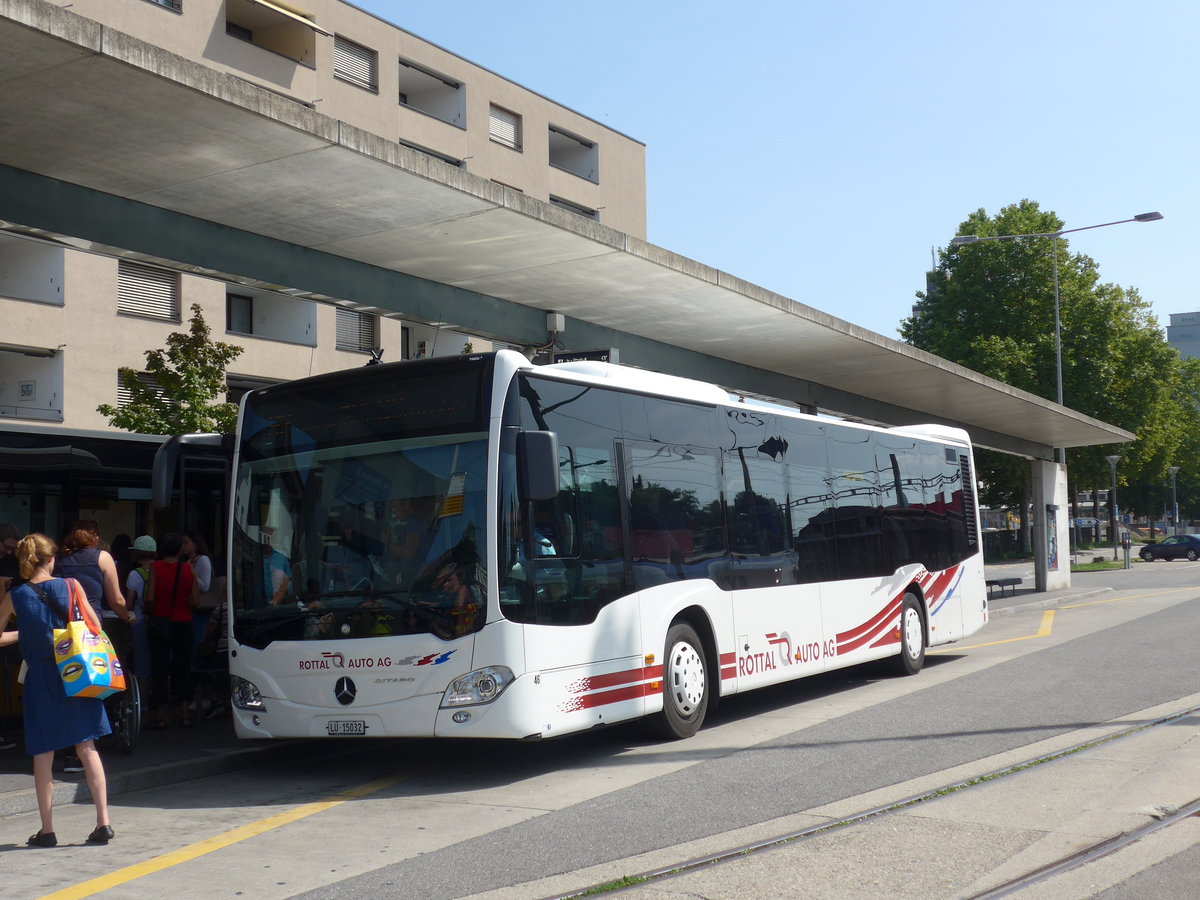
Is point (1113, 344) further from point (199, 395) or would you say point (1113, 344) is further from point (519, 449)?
point (519, 449)

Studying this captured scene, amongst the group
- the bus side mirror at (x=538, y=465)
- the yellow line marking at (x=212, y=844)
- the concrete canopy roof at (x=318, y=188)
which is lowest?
the yellow line marking at (x=212, y=844)

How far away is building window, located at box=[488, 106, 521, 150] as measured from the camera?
4003 centimetres

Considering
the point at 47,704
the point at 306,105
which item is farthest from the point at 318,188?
the point at 306,105

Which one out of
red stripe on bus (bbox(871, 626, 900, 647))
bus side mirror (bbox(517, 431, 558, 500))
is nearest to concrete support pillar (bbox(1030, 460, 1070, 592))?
red stripe on bus (bbox(871, 626, 900, 647))

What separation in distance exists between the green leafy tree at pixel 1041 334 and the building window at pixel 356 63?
2932 cm

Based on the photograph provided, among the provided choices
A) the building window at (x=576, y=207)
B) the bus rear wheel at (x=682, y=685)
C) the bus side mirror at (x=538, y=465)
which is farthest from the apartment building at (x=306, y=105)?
the bus side mirror at (x=538, y=465)

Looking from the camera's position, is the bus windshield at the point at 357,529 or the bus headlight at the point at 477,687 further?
the bus windshield at the point at 357,529

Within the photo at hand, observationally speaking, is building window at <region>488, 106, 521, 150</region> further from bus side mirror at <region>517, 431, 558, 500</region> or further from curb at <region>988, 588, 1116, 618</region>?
bus side mirror at <region>517, 431, 558, 500</region>

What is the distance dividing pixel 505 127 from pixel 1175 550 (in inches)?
1680

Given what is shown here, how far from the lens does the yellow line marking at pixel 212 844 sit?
5.98m

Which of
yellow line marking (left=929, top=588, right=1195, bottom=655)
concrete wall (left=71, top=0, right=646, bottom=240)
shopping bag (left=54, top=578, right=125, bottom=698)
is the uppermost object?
concrete wall (left=71, top=0, right=646, bottom=240)

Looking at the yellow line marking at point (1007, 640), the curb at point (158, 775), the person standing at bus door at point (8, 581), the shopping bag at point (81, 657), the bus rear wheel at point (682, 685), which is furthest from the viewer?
the yellow line marking at point (1007, 640)

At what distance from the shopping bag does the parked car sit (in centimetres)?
6377

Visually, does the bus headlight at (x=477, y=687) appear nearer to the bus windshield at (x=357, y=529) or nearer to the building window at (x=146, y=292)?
the bus windshield at (x=357, y=529)
